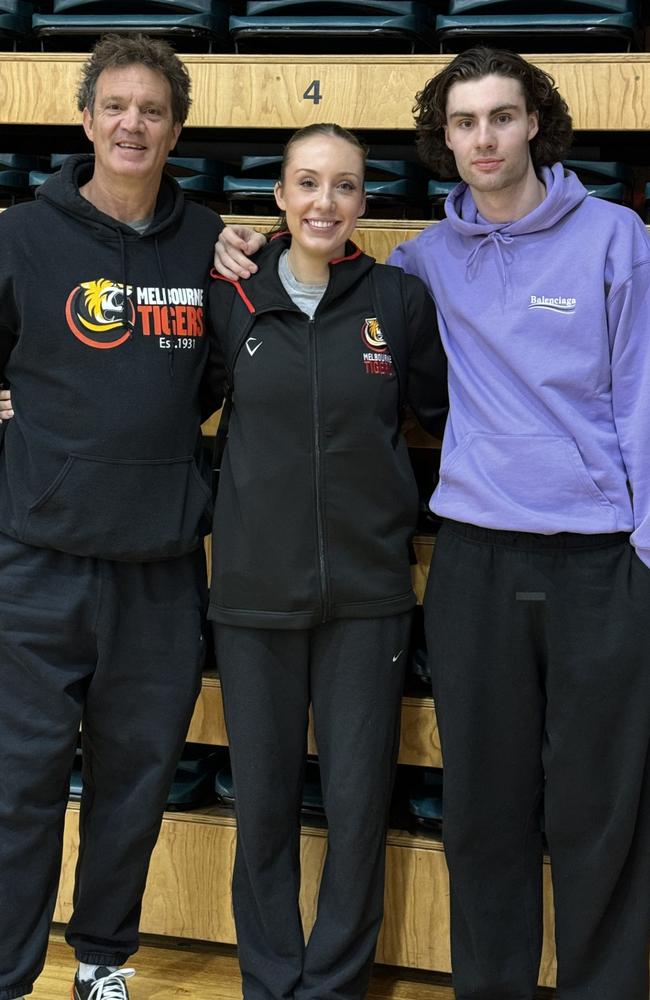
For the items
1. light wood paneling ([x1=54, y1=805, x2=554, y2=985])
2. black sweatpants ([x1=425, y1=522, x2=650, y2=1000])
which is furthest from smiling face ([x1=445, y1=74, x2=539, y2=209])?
light wood paneling ([x1=54, y1=805, x2=554, y2=985])

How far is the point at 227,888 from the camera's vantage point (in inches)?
106

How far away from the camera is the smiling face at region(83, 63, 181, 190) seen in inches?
85.9

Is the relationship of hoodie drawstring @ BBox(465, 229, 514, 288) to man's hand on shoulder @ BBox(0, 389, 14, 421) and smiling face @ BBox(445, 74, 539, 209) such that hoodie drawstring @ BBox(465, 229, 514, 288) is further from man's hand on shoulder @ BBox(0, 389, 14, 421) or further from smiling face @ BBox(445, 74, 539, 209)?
man's hand on shoulder @ BBox(0, 389, 14, 421)

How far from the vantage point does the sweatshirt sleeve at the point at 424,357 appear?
2289 mm

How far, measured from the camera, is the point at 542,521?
2102 millimetres

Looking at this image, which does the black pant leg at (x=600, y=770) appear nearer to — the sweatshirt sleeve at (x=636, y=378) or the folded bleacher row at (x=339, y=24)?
the sweatshirt sleeve at (x=636, y=378)

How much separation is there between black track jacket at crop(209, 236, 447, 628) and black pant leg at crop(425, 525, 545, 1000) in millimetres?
126

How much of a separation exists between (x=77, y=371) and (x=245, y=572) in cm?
47

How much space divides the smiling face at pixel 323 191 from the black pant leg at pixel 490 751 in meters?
0.58

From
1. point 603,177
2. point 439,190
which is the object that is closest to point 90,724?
point 439,190

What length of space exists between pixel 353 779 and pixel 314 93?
143cm

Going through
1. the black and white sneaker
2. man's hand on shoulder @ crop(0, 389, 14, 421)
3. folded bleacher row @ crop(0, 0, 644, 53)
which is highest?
folded bleacher row @ crop(0, 0, 644, 53)

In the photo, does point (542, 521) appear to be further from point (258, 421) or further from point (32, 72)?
point (32, 72)

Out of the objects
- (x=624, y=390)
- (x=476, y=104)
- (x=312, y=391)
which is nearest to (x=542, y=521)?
(x=624, y=390)
